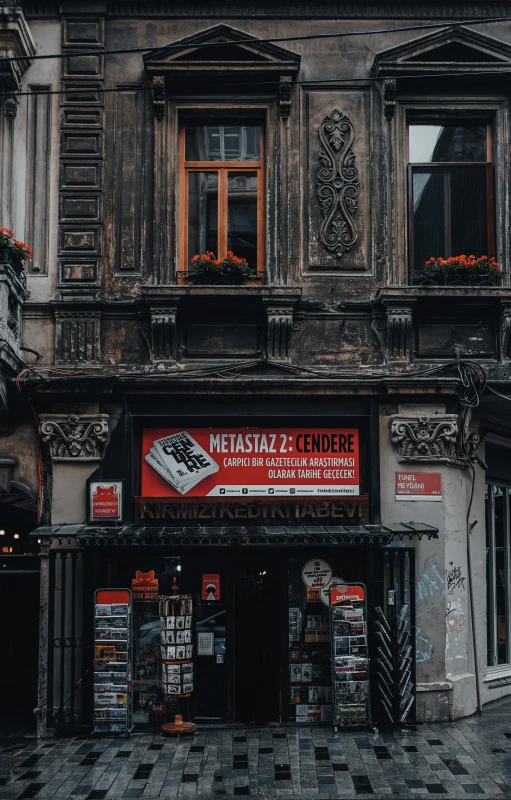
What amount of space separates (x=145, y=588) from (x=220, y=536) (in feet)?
5.24

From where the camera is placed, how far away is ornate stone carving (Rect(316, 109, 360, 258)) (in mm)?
11984

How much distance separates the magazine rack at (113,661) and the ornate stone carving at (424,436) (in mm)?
4178

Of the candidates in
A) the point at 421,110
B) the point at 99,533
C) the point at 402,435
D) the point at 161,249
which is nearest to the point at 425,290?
the point at 402,435

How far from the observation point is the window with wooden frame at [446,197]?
12242 mm

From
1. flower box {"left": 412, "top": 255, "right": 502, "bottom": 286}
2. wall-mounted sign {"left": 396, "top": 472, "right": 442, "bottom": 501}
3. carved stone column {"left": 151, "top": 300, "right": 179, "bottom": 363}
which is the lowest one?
wall-mounted sign {"left": 396, "top": 472, "right": 442, "bottom": 501}

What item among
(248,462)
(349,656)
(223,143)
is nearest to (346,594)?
(349,656)

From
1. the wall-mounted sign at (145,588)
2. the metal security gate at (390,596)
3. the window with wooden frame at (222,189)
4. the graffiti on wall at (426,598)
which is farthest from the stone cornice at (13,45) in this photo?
the graffiti on wall at (426,598)

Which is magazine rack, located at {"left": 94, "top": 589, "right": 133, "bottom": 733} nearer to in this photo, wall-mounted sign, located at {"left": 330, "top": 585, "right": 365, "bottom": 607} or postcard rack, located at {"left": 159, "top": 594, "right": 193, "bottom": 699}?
postcard rack, located at {"left": 159, "top": 594, "right": 193, "bottom": 699}

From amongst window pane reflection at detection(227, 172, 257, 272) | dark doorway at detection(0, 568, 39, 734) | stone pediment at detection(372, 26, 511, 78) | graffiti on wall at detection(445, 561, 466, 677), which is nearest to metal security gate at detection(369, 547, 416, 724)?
graffiti on wall at detection(445, 561, 466, 677)

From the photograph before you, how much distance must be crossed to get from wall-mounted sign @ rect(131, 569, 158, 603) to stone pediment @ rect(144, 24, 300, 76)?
23.0 feet

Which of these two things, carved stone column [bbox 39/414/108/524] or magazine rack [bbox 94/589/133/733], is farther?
carved stone column [bbox 39/414/108/524]

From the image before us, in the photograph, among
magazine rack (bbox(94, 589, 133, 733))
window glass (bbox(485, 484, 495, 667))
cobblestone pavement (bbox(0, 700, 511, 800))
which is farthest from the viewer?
window glass (bbox(485, 484, 495, 667))

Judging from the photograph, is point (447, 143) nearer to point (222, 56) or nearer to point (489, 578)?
point (222, 56)

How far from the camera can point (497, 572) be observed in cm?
1356
